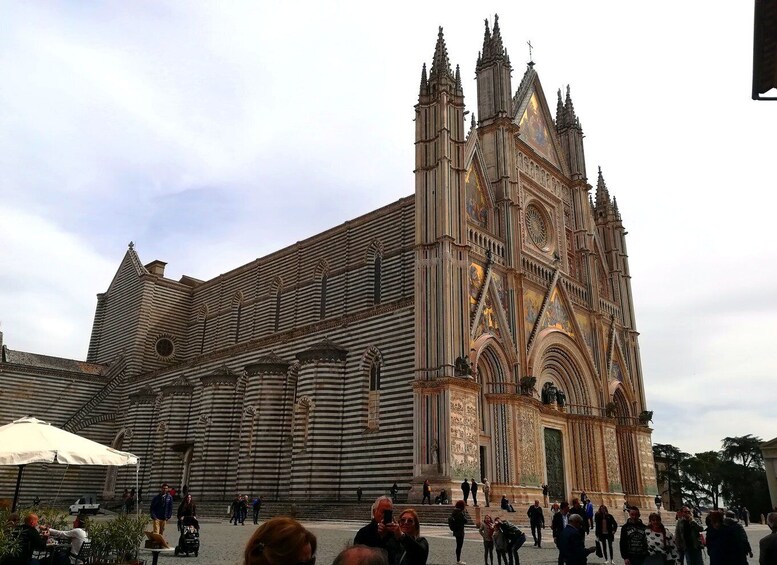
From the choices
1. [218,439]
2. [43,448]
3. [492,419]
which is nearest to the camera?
[43,448]

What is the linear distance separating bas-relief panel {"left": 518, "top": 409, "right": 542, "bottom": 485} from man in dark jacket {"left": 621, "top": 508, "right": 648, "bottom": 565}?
656 inches

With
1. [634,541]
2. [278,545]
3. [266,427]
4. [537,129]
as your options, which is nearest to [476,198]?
[537,129]

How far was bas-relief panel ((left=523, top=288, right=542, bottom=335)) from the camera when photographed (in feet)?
88.1

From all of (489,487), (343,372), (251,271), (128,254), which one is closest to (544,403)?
(489,487)

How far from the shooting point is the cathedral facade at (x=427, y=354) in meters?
23.1

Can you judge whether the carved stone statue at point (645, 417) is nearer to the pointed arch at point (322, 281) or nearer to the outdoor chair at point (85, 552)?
the pointed arch at point (322, 281)

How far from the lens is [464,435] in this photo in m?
21.5

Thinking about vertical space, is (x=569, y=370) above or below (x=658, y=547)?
above

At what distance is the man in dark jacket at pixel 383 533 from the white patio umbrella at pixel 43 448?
8.21 metres

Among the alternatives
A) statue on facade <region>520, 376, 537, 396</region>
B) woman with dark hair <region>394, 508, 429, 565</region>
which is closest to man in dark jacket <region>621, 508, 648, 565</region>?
woman with dark hair <region>394, 508, 429, 565</region>

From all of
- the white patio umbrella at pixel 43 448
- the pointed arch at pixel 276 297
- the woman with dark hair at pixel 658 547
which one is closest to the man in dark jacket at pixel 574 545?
the woman with dark hair at pixel 658 547

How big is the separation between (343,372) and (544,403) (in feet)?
28.7

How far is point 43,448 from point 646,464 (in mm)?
29099

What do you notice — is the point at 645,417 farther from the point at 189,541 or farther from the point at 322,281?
the point at 189,541
